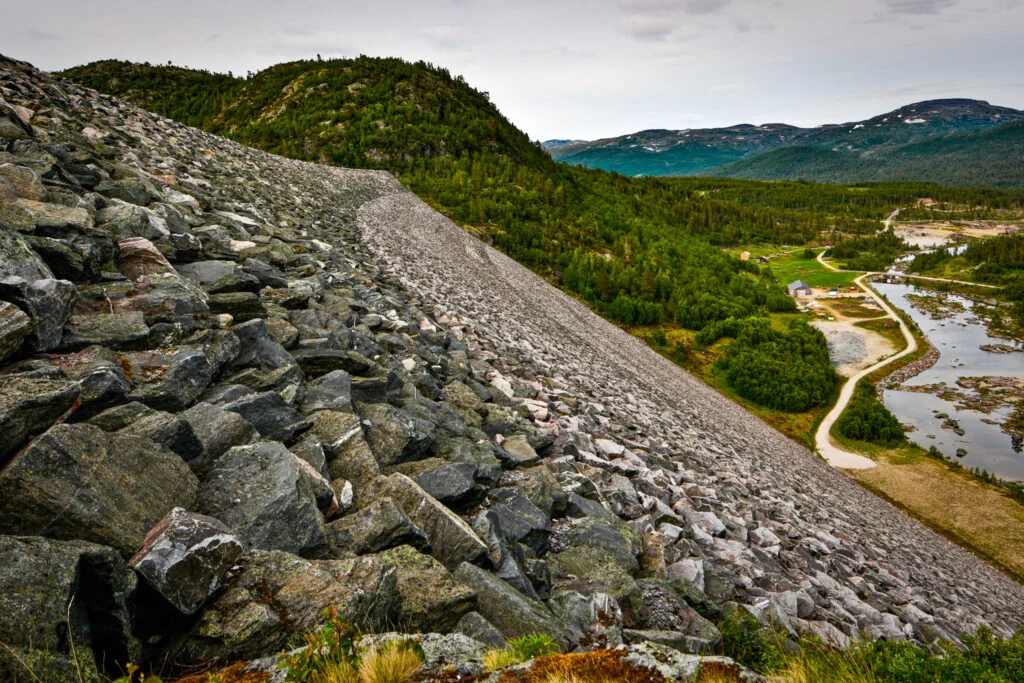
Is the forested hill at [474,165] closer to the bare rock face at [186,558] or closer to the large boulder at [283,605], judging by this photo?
the large boulder at [283,605]

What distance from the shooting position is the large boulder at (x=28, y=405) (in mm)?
4047

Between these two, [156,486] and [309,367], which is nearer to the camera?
[156,486]

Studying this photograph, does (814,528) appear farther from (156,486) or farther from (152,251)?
(152,251)

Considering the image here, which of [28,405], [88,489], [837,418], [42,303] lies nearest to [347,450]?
[88,489]

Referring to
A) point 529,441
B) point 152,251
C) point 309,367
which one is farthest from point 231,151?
point 529,441

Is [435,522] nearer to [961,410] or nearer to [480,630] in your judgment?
[480,630]

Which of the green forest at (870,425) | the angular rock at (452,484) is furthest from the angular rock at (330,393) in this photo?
the green forest at (870,425)

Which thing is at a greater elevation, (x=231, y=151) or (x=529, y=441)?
(x=231, y=151)

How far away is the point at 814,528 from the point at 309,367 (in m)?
15.5

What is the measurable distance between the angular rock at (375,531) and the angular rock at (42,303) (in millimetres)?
3903

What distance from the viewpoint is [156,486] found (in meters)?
4.55

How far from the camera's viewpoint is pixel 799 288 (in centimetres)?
12988

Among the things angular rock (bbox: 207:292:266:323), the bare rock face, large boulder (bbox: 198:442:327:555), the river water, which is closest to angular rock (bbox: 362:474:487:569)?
large boulder (bbox: 198:442:327:555)

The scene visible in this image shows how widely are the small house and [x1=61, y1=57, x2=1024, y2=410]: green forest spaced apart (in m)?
27.4
